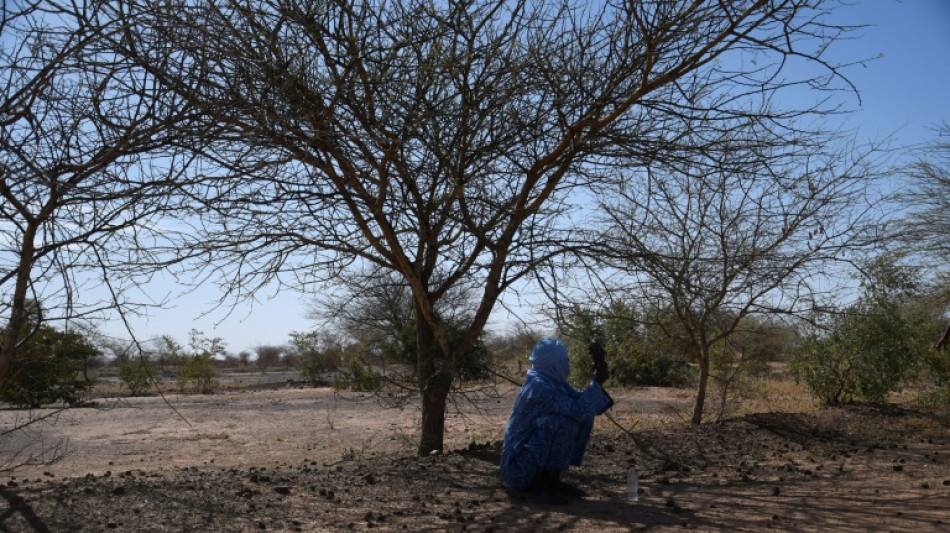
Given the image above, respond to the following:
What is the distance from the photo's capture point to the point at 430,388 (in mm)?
8156

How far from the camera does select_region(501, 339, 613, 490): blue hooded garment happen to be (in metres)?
5.93

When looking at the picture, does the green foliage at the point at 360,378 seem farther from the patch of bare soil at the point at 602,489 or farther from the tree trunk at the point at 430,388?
the patch of bare soil at the point at 602,489

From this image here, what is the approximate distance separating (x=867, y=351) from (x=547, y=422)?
9.50 m

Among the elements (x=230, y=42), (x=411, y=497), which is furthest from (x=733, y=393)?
(x=230, y=42)

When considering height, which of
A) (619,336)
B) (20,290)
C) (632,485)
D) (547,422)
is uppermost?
(619,336)

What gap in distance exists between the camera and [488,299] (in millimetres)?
8070

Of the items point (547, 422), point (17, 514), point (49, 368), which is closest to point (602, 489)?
point (547, 422)

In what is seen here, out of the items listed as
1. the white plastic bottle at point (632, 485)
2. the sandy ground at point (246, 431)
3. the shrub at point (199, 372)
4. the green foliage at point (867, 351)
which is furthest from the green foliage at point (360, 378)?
the shrub at point (199, 372)

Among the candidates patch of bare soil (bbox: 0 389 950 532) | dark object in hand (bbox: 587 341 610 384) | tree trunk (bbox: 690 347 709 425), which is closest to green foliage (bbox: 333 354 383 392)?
patch of bare soil (bbox: 0 389 950 532)

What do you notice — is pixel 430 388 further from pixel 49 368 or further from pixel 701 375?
pixel 701 375

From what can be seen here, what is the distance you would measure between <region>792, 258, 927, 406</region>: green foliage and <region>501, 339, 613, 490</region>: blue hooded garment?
855 centimetres

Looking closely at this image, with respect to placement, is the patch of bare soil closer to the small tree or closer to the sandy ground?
the sandy ground

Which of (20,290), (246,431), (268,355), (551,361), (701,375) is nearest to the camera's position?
(20,290)

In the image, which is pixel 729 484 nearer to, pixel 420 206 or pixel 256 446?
pixel 420 206
